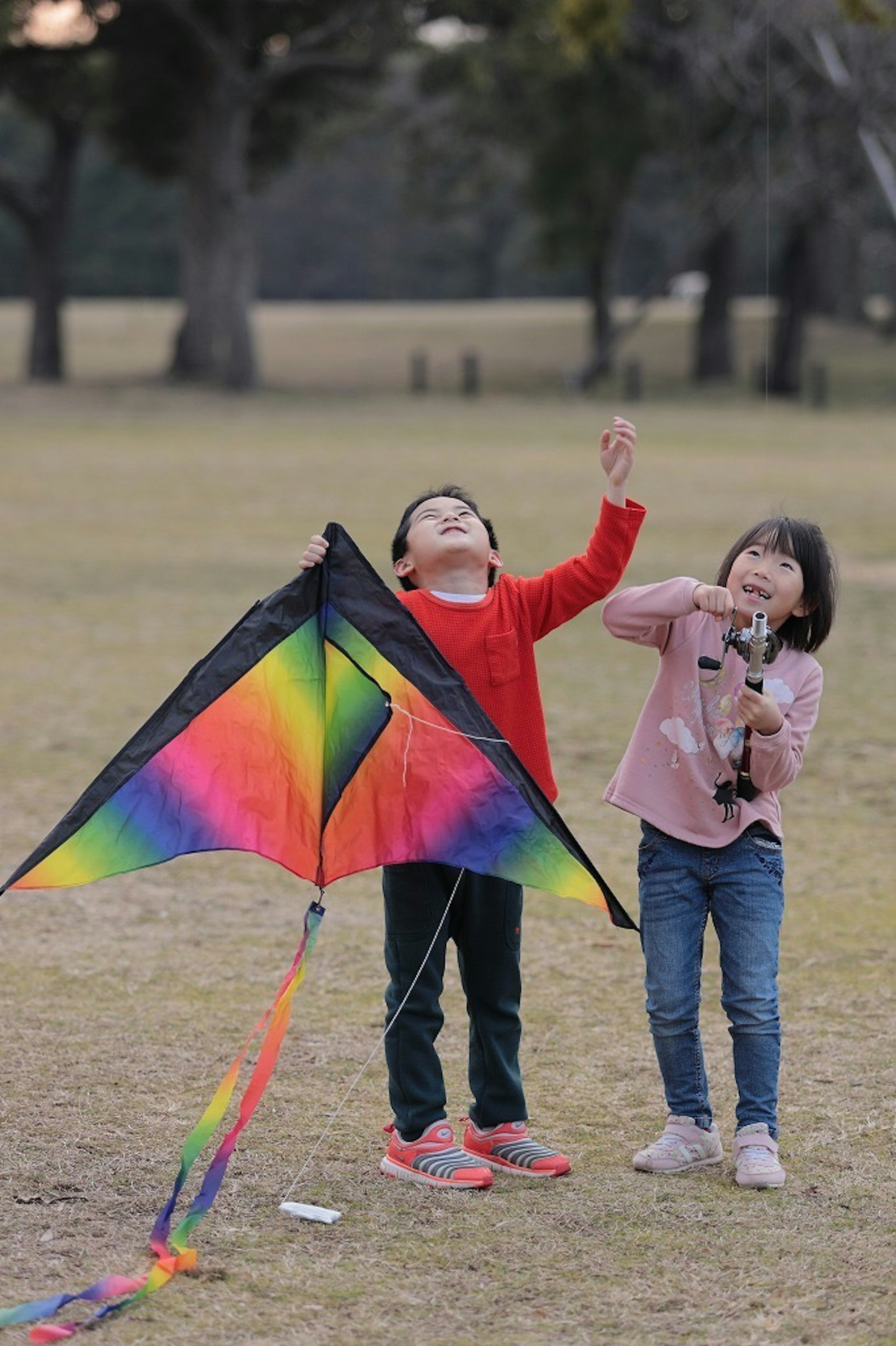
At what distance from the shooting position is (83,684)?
10023mm

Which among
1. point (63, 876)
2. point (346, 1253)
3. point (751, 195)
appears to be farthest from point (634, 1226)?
point (751, 195)

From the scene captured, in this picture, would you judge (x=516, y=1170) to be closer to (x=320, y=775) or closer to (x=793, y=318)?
(x=320, y=775)

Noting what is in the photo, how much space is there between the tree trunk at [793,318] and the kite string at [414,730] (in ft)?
116

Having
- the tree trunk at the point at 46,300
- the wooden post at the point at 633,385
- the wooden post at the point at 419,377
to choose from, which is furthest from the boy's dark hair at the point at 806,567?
the tree trunk at the point at 46,300

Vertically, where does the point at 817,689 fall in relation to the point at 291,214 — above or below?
below

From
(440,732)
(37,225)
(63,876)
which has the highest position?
(37,225)

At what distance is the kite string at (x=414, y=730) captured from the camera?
13.1ft

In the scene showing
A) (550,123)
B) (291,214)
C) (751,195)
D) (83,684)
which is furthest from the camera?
(291,214)

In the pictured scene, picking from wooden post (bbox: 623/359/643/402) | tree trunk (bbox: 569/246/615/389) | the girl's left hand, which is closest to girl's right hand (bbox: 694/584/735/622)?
the girl's left hand

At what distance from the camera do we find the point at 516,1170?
4.03 m

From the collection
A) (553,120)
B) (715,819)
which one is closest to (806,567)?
(715,819)

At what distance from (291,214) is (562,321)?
32088 mm

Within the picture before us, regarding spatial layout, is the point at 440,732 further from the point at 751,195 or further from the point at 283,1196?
the point at 751,195

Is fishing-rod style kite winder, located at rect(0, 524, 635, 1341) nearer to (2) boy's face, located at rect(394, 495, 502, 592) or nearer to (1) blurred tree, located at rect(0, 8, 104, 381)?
(2) boy's face, located at rect(394, 495, 502, 592)
